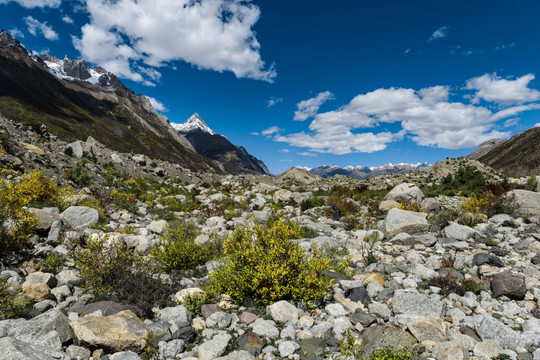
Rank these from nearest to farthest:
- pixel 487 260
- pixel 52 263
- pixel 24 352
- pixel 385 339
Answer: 1. pixel 24 352
2. pixel 385 339
3. pixel 52 263
4. pixel 487 260

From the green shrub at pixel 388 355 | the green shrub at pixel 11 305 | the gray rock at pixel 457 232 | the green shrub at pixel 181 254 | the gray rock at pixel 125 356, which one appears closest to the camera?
the green shrub at pixel 388 355

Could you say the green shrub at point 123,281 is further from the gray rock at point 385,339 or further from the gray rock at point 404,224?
the gray rock at point 404,224

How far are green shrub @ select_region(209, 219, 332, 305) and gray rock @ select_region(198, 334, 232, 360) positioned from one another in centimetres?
119

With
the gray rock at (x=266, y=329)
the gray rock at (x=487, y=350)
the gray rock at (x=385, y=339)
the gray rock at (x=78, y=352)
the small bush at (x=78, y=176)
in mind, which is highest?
the small bush at (x=78, y=176)

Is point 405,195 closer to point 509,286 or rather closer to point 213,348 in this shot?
point 509,286

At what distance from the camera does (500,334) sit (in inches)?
167

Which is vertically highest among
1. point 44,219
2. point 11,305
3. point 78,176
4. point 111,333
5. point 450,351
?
point 78,176

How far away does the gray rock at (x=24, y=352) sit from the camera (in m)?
3.08

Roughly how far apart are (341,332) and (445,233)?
22.1ft

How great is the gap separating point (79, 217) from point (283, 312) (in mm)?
8072

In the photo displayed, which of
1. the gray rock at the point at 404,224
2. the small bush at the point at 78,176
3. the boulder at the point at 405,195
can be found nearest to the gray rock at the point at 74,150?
the small bush at the point at 78,176

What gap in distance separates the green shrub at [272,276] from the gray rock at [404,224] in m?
5.09

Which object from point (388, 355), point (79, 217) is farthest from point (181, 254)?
point (388, 355)

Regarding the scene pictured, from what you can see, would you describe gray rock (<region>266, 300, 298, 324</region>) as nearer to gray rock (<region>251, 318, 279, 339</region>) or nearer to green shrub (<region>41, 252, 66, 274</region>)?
gray rock (<region>251, 318, 279, 339</region>)
